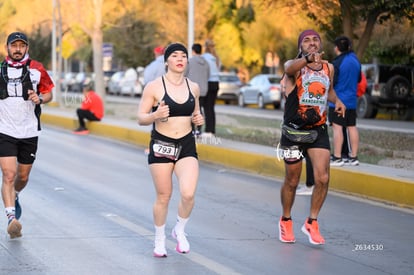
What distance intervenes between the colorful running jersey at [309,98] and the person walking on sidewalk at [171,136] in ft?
3.80

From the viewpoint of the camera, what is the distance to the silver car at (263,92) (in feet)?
133

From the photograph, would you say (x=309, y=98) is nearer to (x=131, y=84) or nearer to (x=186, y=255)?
(x=186, y=255)

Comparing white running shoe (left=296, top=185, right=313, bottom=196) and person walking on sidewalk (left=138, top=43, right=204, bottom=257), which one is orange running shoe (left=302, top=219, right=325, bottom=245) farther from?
white running shoe (left=296, top=185, right=313, bottom=196)

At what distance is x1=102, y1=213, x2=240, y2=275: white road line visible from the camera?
7.66 m

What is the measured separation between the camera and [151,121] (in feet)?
26.2

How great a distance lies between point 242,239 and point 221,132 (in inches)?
512

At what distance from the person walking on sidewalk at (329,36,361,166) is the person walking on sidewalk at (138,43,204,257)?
5.85 m

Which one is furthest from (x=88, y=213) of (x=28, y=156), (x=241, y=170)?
(x=241, y=170)

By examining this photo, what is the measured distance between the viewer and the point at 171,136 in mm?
8070

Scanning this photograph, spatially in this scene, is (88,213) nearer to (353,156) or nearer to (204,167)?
A: (353,156)

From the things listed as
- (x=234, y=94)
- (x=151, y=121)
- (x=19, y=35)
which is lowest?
(x=234, y=94)

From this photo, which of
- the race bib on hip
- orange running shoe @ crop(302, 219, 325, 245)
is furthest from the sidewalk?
the race bib on hip

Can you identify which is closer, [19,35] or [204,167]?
[19,35]

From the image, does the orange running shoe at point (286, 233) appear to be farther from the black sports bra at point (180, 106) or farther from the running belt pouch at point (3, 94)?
the running belt pouch at point (3, 94)
